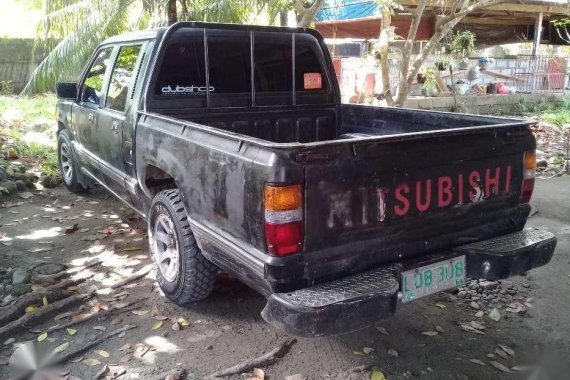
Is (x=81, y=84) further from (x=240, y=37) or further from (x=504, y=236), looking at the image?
(x=504, y=236)

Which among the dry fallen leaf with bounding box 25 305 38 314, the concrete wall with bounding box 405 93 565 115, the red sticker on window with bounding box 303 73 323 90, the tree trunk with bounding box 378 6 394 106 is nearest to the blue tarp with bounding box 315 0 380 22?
the concrete wall with bounding box 405 93 565 115

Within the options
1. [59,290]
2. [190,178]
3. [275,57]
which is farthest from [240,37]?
[59,290]

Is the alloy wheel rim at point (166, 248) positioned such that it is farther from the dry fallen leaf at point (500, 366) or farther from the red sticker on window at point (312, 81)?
the dry fallen leaf at point (500, 366)

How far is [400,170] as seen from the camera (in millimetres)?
2645

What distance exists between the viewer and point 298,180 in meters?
2.37

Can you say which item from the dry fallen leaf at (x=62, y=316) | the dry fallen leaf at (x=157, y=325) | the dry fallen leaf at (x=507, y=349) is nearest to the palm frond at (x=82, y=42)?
the dry fallen leaf at (x=62, y=316)

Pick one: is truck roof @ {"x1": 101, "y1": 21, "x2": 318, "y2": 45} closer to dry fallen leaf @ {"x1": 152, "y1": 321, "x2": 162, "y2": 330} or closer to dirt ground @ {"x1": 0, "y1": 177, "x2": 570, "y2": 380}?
dirt ground @ {"x1": 0, "y1": 177, "x2": 570, "y2": 380}

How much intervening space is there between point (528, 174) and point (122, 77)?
3.24m

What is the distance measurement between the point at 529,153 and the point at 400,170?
1.05m

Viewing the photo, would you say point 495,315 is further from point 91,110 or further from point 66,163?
point 66,163

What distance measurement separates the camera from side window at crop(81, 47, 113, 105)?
4.83 metres

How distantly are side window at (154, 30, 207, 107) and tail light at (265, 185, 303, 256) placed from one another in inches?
75.8

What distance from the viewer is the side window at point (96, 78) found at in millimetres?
4831

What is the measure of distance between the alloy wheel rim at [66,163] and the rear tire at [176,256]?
2957 mm
